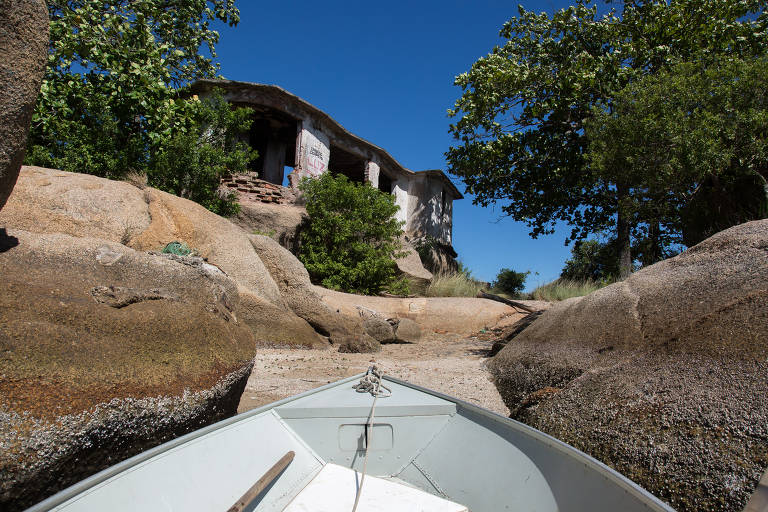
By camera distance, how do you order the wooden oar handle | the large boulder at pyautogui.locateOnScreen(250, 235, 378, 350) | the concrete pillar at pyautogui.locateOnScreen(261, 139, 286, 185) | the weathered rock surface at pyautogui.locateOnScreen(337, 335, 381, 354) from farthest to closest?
1. the concrete pillar at pyautogui.locateOnScreen(261, 139, 286, 185)
2. the large boulder at pyautogui.locateOnScreen(250, 235, 378, 350)
3. the weathered rock surface at pyautogui.locateOnScreen(337, 335, 381, 354)
4. the wooden oar handle

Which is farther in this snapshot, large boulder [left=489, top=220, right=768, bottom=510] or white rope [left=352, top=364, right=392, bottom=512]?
white rope [left=352, top=364, right=392, bottom=512]

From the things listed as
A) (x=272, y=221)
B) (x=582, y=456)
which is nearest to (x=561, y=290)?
(x=272, y=221)

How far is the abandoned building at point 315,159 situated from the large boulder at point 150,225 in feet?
19.1

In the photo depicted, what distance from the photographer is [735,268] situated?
340cm

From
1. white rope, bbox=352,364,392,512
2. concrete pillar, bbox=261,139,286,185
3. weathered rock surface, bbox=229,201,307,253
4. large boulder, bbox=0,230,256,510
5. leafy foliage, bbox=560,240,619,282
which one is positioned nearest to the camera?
large boulder, bbox=0,230,256,510

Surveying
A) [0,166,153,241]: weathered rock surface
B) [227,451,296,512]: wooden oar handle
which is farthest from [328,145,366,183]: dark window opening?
[227,451,296,512]: wooden oar handle

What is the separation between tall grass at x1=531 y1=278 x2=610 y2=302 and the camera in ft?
42.2

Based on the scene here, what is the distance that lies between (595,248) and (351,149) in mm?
11923

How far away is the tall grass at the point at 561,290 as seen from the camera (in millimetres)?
12871

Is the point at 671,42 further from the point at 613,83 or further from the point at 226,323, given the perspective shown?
the point at 226,323

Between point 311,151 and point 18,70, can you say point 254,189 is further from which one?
point 18,70

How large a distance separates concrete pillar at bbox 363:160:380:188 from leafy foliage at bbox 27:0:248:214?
7.50 meters

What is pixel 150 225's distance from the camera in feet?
21.0

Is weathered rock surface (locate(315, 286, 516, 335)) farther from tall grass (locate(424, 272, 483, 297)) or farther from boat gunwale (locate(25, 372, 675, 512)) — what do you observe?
boat gunwale (locate(25, 372, 675, 512))
